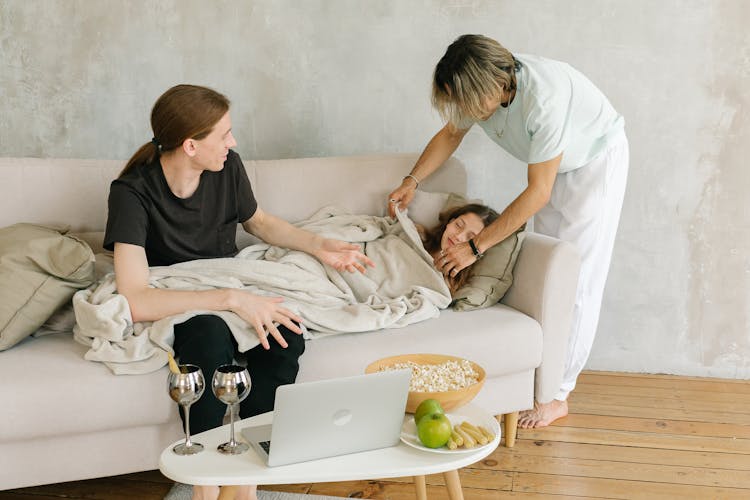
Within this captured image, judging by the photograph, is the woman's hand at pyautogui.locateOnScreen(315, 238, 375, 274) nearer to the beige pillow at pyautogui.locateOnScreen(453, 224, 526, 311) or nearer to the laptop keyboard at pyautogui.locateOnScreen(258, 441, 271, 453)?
the beige pillow at pyautogui.locateOnScreen(453, 224, 526, 311)

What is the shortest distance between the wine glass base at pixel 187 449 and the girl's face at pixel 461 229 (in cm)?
116

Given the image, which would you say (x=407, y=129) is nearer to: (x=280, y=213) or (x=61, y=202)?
(x=280, y=213)

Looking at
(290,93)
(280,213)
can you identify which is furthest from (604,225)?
(290,93)

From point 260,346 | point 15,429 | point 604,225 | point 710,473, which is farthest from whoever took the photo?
point 604,225

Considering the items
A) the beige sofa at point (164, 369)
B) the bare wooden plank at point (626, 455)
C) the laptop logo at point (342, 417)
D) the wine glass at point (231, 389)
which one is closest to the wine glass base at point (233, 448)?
the wine glass at point (231, 389)

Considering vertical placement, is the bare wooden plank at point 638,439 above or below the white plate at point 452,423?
below

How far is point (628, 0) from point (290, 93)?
1.26 meters

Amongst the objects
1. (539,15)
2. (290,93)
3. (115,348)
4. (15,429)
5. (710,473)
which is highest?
(539,15)

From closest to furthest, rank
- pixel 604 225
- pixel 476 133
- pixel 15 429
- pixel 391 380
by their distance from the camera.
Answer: pixel 391 380
pixel 15 429
pixel 604 225
pixel 476 133

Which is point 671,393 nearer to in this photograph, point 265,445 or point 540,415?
point 540,415

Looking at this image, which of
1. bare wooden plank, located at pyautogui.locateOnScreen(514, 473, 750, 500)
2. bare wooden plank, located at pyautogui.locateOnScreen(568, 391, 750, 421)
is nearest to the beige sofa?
bare wooden plank, located at pyautogui.locateOnScreen(514, 473, 750, 500)

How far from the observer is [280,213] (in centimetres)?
258

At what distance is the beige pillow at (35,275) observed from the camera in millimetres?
1994

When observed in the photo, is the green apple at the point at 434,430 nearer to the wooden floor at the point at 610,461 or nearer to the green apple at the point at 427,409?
the green apple at the point at 427,409
